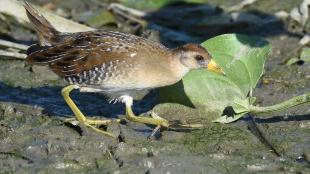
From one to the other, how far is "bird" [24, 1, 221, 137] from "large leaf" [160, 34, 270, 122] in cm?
19

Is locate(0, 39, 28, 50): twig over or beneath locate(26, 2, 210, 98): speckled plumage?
over

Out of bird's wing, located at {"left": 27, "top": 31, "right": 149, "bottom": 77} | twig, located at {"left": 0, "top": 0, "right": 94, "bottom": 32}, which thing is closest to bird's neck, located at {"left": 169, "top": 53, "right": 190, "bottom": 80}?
bird's wing, located at {"left": 27, "top": 31, "right": 149, "bottom": 77}

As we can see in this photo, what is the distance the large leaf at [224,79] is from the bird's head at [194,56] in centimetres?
26

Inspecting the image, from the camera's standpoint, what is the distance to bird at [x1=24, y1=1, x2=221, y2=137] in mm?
6273

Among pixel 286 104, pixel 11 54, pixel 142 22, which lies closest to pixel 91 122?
pixel 286 104

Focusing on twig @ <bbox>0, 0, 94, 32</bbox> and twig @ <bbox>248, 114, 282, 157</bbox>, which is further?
twig @ <bbox>0, 0, 94, 32</bbox>

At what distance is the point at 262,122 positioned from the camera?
6559 millimetres

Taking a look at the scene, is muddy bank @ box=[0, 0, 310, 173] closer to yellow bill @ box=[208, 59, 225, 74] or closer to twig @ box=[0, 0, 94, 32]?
yellow bill @ box=[208, 59, 225, 74]

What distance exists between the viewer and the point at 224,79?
6.67m

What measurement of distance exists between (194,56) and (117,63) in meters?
0.62

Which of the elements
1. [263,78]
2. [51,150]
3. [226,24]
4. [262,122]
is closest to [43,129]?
[51,150]

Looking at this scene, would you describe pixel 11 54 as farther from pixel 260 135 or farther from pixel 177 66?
pixel 260 135

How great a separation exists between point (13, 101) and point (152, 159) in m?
1.81

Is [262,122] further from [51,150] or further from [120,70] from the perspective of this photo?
[51,150]
